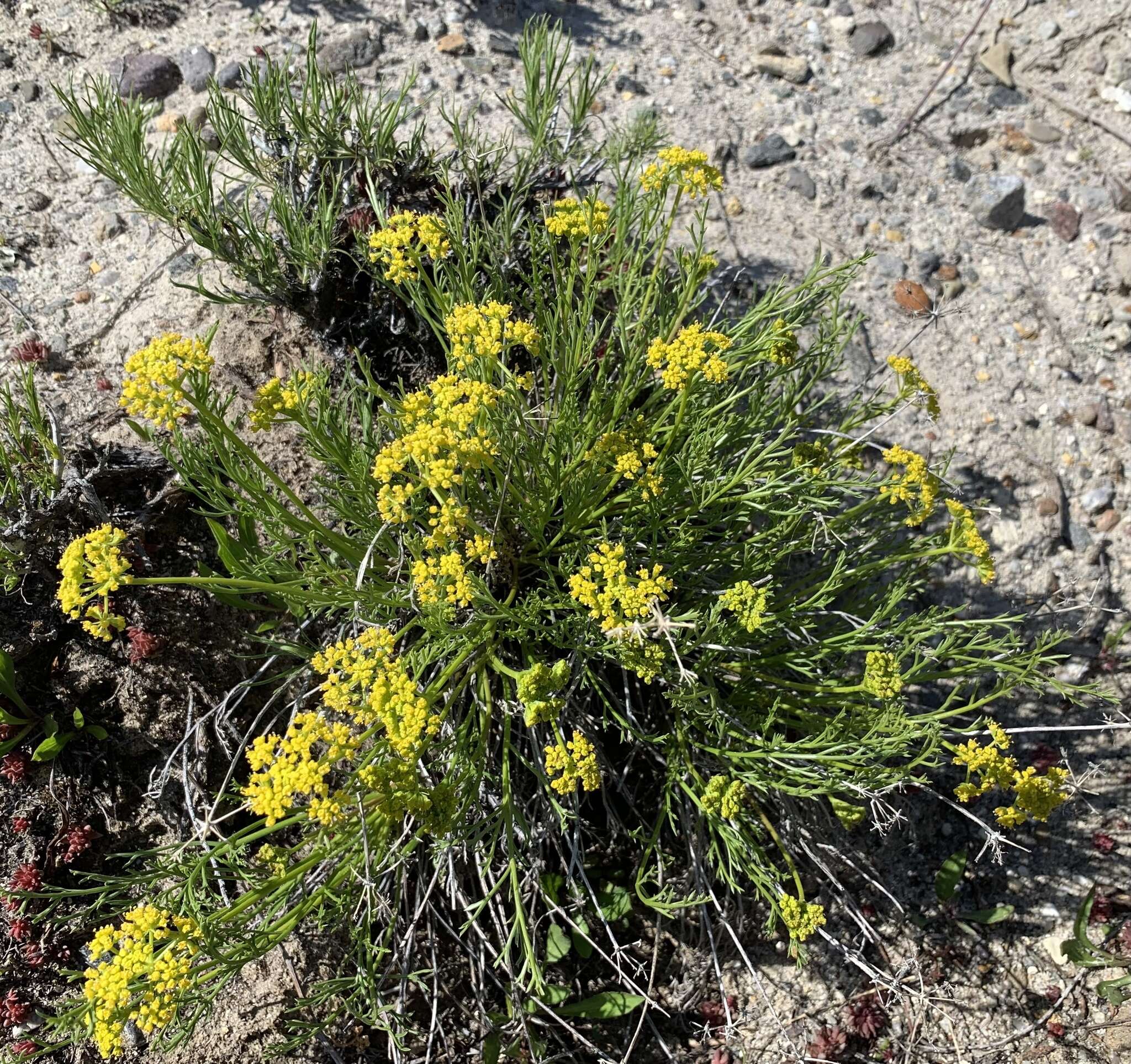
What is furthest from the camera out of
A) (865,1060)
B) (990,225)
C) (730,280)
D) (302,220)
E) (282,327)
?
(990,225)

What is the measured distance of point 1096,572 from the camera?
4.23 meters

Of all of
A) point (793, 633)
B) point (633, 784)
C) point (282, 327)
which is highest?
point (282, 327)

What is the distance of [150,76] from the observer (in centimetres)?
457

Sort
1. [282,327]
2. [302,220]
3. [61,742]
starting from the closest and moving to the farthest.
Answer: [61,742]
[302,220]
[282,327]

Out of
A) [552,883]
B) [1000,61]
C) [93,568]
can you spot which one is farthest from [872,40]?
[93,568]

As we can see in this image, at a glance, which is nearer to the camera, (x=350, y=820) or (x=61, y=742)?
(x=350, y=820)

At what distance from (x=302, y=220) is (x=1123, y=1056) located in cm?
497

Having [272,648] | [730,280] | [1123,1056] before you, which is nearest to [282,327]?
[272,648]

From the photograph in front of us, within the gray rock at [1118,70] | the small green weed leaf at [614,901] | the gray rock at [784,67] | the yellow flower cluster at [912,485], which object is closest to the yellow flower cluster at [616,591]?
the yellow flower cluster at [912,485]

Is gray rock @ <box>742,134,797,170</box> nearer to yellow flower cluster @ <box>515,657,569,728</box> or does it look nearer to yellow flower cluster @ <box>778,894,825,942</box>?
yellow flower cluster @ <box>515,657,569,728</box>

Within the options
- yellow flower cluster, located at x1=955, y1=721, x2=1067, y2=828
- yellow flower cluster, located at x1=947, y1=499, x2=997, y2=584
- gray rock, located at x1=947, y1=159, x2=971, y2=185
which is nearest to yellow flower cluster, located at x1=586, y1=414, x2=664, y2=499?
yellow flower cluster, located at x1=947, y1=499, x2=997, y2=584

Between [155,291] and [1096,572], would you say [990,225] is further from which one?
[155,291]

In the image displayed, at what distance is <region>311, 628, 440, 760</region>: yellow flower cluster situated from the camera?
2295 millimetres

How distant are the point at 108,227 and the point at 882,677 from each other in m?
4.20
